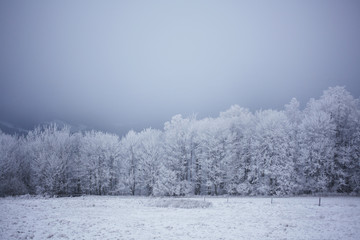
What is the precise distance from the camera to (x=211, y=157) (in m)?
49.0

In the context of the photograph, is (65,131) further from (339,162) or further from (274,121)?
(339,162)

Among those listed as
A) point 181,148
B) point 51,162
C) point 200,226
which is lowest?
point 200,226

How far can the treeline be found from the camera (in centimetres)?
4188

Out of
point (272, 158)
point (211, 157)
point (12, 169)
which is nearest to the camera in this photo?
point (272, 158)

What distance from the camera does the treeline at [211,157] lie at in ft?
137

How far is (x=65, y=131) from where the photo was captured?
2440 inches

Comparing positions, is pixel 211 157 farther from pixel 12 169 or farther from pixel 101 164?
pixel 12 169

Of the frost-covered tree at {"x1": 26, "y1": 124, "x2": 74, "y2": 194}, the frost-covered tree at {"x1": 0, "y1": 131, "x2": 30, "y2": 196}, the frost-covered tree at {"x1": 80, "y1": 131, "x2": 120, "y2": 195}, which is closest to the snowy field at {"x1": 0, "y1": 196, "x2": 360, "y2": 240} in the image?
the frost-covered tree at {"x1": 26, "y1": 124, "x2": 74, "y2": 194}

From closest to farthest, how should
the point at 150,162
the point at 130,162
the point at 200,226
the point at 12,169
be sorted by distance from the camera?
the point at 200,226, the point at 12,169, the point at 150,162, the point at 130,162

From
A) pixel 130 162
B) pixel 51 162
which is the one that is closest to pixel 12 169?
pixel 51 162

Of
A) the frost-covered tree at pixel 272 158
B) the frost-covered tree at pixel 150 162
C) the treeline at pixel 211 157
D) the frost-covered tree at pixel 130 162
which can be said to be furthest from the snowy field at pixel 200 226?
the frost-covered tree at pixel 130 162

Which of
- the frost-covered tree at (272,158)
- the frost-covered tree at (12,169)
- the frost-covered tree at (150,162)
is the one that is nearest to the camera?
the frost-covered tree at (272,158)

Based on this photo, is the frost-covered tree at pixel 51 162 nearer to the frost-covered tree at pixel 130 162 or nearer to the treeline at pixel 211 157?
the treeline at pixel 211 157

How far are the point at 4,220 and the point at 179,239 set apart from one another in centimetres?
1607
